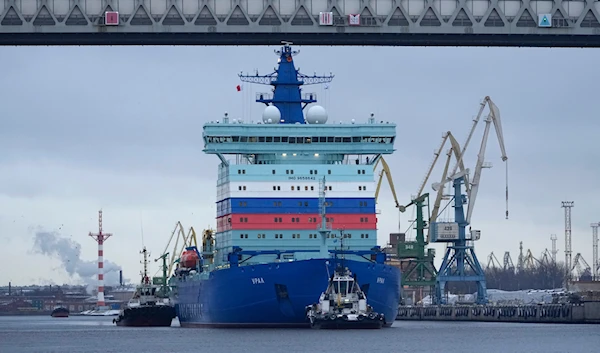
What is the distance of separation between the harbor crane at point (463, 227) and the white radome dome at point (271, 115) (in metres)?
41.5

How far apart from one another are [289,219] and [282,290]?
18.1 ft

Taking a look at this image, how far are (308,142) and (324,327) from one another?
49.1 feet

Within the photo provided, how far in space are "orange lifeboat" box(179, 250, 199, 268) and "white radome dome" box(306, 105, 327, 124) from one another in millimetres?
14442

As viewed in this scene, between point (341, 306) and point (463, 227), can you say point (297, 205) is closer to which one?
point (341, 306)

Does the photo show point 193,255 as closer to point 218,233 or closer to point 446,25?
point 218,233

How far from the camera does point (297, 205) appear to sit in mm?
87812

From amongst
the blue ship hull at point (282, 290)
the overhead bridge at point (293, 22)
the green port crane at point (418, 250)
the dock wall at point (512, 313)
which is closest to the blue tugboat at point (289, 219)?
the blue ship hull at point (282, 290)

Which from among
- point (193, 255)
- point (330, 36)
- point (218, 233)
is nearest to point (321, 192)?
point (218, 233)

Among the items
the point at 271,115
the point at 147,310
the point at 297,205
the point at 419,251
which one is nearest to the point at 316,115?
the point at 271,115

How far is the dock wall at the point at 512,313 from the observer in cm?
10838

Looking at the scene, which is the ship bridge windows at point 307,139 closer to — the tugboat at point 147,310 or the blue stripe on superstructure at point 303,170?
the blue stripe on superstructure at point 303,170

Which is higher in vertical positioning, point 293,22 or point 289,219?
point 293,22

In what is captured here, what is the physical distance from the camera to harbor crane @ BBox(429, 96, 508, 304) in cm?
13725

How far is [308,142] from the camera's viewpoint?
91.8 metres
